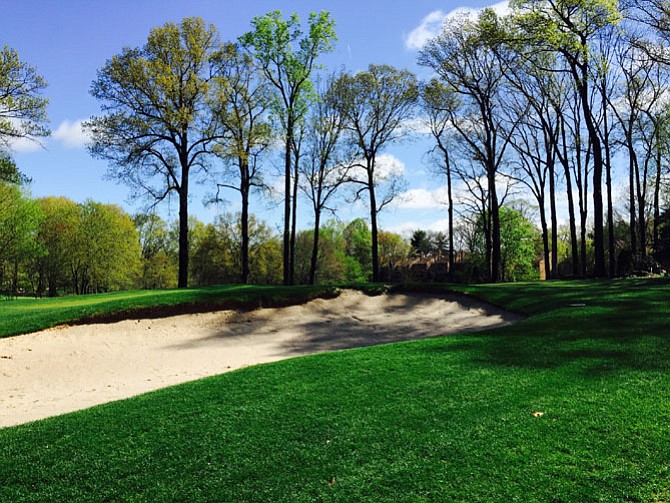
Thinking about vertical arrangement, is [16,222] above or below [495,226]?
above

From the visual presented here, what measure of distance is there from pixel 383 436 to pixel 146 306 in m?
11.5

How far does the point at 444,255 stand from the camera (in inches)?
2803

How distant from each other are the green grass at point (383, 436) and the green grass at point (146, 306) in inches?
299

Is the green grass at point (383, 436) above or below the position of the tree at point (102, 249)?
below

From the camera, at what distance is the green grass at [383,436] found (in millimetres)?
3910

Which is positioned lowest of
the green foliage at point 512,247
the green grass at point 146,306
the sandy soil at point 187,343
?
the sandy soil at point 187,343

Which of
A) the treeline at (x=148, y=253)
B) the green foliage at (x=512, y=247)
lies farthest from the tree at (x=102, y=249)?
the green foliage at (x=512, y=247)

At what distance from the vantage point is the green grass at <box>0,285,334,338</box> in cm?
1247

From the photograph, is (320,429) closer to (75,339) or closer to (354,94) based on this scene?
(75,339)

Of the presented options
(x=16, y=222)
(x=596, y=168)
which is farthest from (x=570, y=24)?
(x=16, y=222)

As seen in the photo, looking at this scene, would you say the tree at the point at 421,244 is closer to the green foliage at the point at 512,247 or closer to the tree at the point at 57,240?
the green foliage at the point at 512,247

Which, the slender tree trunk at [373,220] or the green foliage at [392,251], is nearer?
the slender tree trunk at [373,220]

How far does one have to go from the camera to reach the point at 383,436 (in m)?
4.75

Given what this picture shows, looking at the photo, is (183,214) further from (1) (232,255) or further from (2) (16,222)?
(1) (232,255)
